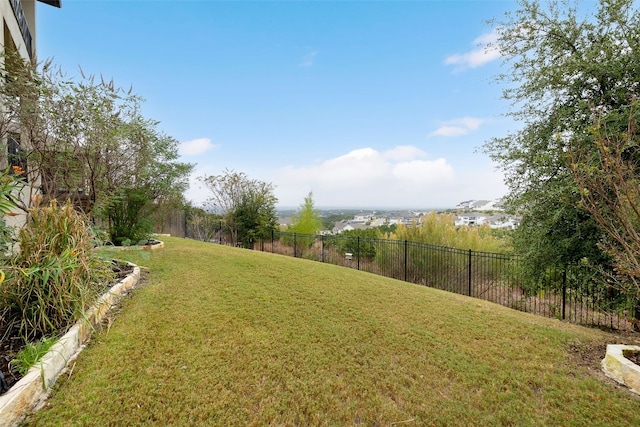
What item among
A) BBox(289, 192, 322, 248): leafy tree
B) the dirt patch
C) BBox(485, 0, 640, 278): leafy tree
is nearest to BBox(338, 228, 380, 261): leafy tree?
BBox(289, 192, 322, 248): leafy tree

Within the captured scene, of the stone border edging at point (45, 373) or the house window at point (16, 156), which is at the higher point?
the house window at point (16, 156)

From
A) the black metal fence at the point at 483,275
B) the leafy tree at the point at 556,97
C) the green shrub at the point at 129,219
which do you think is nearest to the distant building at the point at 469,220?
the black metal fence at the point at 483,275

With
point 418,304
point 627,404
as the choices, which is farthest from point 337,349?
point 627,404

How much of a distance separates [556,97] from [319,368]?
6.04 m

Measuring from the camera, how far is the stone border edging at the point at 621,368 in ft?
8.01

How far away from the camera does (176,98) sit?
35.9 ft

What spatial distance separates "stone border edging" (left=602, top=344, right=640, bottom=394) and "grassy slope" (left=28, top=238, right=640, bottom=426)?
7.9 inches

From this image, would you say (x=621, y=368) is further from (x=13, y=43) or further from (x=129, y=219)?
(x=13, y=43)

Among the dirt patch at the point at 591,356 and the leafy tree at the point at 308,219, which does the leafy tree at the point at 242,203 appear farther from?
the dirt patch at the point at 591,356

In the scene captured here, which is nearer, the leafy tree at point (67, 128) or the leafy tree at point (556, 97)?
the leafy tree at point (67, 128)

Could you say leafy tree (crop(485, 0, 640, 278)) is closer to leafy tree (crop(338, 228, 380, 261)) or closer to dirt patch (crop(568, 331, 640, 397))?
dirt patch (crop(568, 331, 640, 397))

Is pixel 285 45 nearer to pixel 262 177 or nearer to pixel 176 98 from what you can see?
pixel 176 98

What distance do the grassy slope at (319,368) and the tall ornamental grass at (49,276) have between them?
1.41 feet

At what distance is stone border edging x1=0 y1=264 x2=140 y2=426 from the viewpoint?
1679mm
